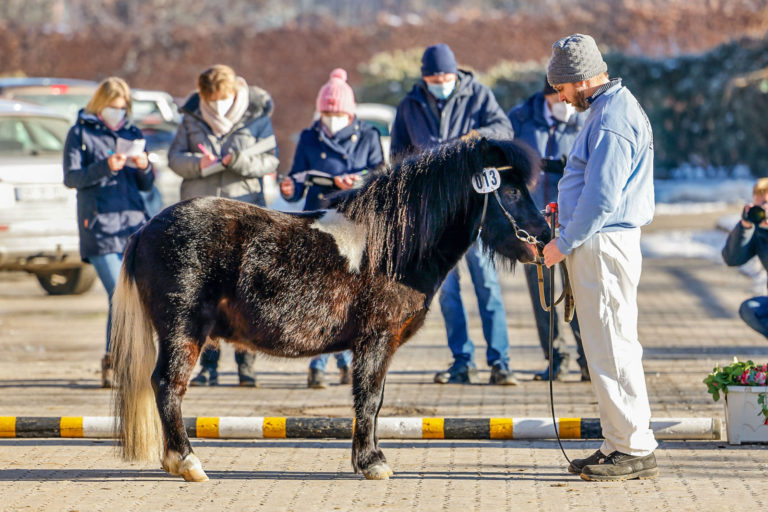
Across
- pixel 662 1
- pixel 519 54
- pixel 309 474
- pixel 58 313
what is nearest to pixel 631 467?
pixel 309 474

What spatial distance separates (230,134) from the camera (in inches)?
332

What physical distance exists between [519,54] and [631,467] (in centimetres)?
3127

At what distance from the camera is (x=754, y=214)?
7699mm

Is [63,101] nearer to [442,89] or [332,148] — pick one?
[332,148]

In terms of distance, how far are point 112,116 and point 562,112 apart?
329 centimetres

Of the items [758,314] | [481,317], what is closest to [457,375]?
[481,317]

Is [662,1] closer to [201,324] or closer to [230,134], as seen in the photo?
[230,134]

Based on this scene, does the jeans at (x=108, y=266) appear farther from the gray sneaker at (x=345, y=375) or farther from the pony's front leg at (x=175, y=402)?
the pony's front leg at (x=175, y=402)

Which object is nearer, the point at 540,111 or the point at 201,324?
the point at 201,324

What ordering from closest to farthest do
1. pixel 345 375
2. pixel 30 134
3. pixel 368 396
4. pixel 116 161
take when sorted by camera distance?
pixel 368 396, pixel 116 161, pixel 345 375, pixel 30 134

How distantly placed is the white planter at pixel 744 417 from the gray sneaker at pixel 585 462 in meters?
0.99

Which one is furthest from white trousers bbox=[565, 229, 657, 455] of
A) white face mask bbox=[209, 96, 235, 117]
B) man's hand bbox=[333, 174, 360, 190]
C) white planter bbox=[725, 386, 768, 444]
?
white face mask bbox=[209, 96, 235, 117]

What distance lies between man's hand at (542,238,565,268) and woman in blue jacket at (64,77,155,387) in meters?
3.70

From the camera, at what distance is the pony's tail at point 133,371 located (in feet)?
19.6
